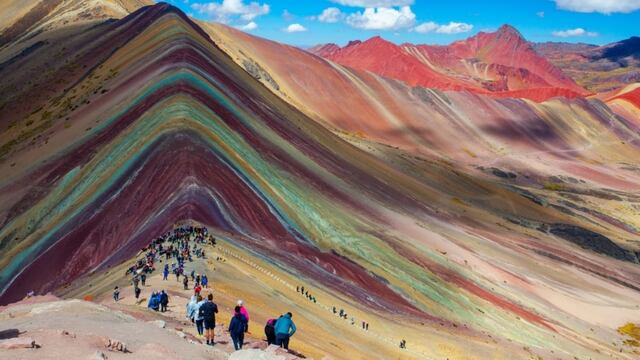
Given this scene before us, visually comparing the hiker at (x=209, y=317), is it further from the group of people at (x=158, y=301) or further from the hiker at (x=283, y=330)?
the group of people at (x=158, y=301)

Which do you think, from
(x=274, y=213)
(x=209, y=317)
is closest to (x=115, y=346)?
(x=209, y=317)

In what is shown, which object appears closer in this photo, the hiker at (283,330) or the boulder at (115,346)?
the boulder at (115,346)

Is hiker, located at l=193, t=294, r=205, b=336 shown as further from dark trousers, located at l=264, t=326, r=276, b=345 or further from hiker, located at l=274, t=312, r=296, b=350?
hiker, located at l=274, t=312, r=296, b=350

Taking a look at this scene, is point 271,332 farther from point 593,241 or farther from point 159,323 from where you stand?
point 593,241

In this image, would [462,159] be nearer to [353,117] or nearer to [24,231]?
[353,117]

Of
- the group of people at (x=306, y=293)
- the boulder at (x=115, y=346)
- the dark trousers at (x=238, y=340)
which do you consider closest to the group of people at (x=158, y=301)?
the dark trousers at (x=238, y=340)

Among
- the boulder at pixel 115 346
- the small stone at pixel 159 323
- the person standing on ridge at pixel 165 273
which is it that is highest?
the person standing on ridge at pixel 165 273

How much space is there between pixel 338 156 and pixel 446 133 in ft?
269

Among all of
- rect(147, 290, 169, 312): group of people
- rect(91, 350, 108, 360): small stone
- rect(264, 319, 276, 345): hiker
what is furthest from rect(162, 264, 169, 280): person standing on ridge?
rect(91, 350, 108, 360): small stone

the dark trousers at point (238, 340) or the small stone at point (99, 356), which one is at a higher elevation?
the dark trousers at point (238, 340)

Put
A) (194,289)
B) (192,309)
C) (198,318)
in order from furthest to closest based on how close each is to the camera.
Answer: (194,289) → (192,309) → (198,318)

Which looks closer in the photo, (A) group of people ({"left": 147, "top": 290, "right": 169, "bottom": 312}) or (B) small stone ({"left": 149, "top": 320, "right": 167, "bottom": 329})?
(B) small stone ({"left": 149, "top": 320, "right": 167, "bottom": 329})

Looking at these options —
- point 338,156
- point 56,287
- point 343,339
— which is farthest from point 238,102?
point 343,339

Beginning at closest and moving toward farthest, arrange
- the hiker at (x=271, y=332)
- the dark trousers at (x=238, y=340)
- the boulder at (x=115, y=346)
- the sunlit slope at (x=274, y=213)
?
the boulder at (x=115, y=346), the dark trousers at (x=238, y=340), the hiker at (x=271, y=332), the sunlit slope at (x=274, y=213)
